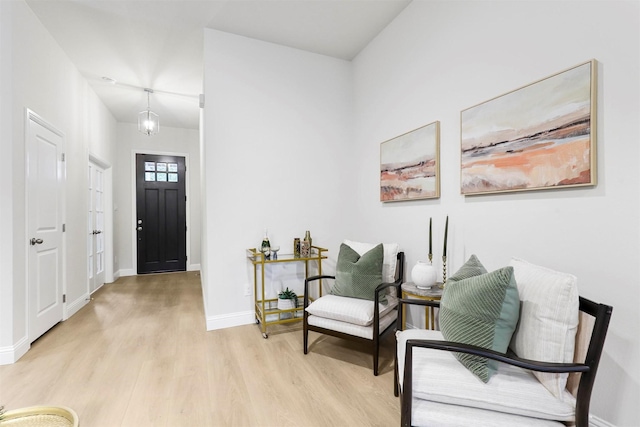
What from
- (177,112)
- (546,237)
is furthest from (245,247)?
(177,112)

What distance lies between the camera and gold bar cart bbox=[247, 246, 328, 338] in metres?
2.80

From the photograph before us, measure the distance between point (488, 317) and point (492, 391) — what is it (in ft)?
0.90

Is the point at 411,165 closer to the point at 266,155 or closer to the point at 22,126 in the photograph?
the point at 266,155

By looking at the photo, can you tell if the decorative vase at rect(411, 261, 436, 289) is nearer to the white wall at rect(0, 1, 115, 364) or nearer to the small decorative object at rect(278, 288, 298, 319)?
the small decorative object at rect(278, 288, 298, 319)

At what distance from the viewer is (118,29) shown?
289cm

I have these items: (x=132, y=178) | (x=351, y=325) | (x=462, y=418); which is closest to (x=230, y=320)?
(x=351, y=325)

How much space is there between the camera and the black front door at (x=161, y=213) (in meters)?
5.74

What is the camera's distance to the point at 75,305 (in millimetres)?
3543

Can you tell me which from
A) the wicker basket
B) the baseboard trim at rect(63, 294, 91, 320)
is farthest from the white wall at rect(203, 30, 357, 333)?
the wicker basket

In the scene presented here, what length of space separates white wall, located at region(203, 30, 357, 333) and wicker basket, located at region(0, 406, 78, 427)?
1.82 m

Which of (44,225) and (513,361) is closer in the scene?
(513,361)

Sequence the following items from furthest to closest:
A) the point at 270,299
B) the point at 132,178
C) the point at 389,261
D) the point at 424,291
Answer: the point at 132,178 → the point at 270,299 → the point at 389,261 → the point at 424,291

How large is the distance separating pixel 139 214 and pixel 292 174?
3948mm

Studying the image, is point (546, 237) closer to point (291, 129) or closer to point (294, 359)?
point (294, 359)
